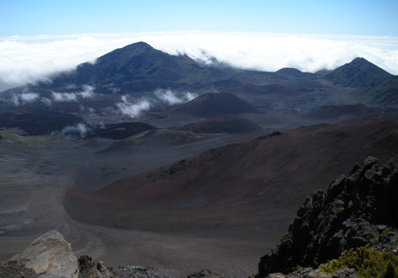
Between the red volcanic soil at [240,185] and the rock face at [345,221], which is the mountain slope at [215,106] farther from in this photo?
the rock face at [345,221]

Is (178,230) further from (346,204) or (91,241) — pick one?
(346,204)

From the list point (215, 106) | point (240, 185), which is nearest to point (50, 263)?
point (240, 185)

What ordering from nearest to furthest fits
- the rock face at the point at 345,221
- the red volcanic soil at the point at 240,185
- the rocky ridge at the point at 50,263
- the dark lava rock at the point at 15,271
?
1. the rock face at the point at 345,221
2. the dark lava rock at the point at 15,271
3. the rocky ridge at the point at 50,263
4. the red volcanic soil at the point at 240,185

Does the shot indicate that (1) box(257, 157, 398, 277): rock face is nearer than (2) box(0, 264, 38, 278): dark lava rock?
Yes

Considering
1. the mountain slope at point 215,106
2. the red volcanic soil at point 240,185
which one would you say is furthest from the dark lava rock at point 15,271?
the mountain slope at point 215,106

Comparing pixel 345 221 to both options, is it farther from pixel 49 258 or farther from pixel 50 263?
pixel 49 258

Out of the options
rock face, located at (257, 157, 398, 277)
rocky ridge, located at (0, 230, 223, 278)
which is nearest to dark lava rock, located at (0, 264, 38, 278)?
rocky ridge, located at (0, 230, 223, 278)

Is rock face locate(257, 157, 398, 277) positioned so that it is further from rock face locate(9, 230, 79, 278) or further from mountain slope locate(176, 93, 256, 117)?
mountain slope locate(176, 93, 256, 117)
